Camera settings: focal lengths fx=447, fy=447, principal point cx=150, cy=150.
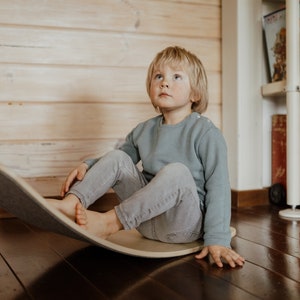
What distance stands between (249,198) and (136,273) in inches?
38.3

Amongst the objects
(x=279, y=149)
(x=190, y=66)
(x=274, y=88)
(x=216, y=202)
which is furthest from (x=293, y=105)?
(x=216, y=202)

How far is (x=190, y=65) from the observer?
117 centimetres

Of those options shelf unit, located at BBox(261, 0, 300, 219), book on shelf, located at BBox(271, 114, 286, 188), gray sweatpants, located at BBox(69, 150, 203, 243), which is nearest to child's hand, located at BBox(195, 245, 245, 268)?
gray sweatpants, located at BBox(69, 150, 203, 243)

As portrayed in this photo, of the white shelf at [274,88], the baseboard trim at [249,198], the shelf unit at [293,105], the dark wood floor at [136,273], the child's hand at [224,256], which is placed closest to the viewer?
the dark wood floor at [136,273]

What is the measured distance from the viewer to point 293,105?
5.15 feet

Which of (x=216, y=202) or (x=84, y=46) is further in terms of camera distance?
(x=84, y=46)

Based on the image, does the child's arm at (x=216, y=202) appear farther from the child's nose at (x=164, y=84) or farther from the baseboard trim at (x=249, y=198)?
the baseboard trim at (x=249, y=198)

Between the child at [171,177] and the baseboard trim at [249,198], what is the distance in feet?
2.11

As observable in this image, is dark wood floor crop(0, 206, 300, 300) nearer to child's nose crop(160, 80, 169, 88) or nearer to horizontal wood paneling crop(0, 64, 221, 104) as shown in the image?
child's nose crop(160, 80, 169, 88)

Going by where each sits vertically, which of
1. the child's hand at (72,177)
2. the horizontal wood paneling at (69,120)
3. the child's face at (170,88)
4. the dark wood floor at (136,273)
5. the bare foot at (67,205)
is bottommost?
the dark wood floor at (136,273)

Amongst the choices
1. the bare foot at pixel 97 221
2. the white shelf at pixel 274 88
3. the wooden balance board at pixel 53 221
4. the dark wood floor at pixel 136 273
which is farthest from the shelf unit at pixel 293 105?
the bare foot at pixel 97 221

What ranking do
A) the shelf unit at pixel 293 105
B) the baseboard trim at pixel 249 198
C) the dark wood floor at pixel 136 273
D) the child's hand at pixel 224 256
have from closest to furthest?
the dark wood floor at pixel 136 273, the child's hand at pixel 224 256, the shelf unit at pixel 293 105, the baseboard trim at pixel 249 198

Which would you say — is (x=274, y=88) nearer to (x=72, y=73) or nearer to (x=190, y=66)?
(x=190, y=66)

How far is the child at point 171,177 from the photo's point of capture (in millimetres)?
1010
